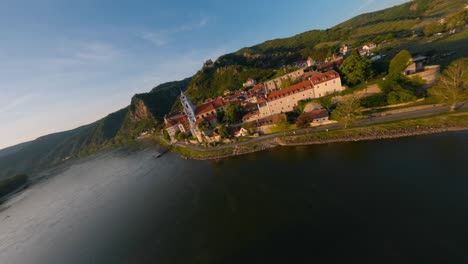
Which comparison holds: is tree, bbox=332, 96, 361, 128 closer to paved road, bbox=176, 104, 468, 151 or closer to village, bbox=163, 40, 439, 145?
paved road, bbox=176, 104, 468, 151

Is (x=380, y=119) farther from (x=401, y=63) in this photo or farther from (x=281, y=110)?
(x=281, y=110)

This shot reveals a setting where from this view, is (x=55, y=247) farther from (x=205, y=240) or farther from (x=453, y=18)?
(x=453, y=18)

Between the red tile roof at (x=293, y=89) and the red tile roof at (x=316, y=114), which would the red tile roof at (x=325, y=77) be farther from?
the red tile roof at (x=316, y=114)

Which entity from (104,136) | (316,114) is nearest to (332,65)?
(316,114)

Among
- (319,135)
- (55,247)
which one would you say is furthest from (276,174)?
(55,247)

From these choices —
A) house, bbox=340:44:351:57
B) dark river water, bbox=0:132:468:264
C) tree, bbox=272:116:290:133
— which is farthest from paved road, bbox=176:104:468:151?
house, bbox=340:44:351:57
